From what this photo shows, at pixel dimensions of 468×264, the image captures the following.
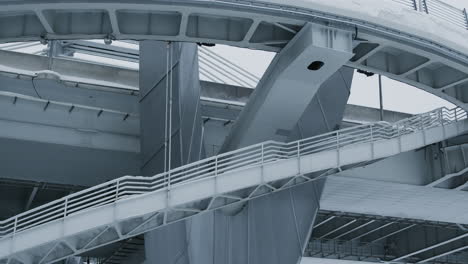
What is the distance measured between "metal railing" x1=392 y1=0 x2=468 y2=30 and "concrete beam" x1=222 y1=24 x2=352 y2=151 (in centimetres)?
300

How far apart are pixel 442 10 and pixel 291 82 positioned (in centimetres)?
594

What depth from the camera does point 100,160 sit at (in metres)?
30.6

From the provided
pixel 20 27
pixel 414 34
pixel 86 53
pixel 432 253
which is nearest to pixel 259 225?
pixel 414 34

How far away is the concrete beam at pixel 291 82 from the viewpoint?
21.3 meters

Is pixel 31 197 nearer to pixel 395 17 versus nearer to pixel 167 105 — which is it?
pixel 167 105

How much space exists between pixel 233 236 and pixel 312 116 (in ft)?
Result: 17.4

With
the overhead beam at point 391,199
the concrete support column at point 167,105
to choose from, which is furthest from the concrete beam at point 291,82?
the overhead beam at point 391,199

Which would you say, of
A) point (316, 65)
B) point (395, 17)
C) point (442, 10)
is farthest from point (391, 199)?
point (316, 65)

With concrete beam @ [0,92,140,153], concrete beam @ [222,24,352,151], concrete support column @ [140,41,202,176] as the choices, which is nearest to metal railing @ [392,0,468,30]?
concrete beam @ [222,24,352,151]

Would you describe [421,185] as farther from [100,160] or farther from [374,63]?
[100,160]

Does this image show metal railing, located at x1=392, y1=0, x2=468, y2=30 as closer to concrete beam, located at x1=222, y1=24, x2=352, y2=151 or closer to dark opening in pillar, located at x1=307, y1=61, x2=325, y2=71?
concrete beam, located at x1=222, y1=24, x2=352, y2=151

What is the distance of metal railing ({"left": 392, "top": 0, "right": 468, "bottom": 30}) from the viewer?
23.2 m

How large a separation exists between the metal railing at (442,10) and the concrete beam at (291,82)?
3.00 meters

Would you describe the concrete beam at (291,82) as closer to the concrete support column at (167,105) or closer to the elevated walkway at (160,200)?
the elevated walkway at (160,200)
